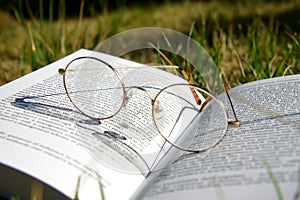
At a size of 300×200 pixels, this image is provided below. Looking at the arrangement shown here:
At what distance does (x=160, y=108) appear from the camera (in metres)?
1.31

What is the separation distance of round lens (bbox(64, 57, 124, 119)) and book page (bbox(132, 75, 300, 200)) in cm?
27

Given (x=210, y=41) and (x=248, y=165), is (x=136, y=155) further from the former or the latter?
(x=210, y=41)

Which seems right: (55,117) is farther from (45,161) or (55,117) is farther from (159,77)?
(159,77)

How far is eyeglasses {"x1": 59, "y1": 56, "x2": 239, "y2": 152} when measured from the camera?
1.20 meters

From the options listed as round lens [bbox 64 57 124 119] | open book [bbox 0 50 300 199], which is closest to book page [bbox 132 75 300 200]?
open book [bbox 0 50 300 199]

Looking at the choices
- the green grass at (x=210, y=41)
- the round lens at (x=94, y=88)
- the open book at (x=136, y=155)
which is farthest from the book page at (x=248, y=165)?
the green grass at (x=210, y=41)

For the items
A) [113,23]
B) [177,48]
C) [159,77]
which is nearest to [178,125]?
[159,77]

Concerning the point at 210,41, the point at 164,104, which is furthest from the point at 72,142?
the point at 210,41

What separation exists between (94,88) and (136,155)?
0.33 m

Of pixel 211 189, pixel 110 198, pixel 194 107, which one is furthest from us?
pixel 194 107

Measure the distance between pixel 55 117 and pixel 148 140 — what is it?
23 cm

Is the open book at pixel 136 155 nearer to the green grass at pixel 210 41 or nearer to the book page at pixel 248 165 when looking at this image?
the book page at pixel 248 165

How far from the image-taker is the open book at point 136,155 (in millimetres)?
963

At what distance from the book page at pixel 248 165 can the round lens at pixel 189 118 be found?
4 cm
